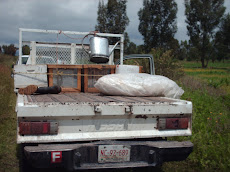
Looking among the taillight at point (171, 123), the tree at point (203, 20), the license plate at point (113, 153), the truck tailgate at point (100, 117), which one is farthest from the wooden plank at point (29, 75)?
the tree at point (203, 20)

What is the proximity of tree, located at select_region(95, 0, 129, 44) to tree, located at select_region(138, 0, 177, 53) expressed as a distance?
805 cm

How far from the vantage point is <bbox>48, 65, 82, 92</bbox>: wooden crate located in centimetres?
384

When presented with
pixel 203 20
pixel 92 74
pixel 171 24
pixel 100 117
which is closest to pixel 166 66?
pixel 92 74

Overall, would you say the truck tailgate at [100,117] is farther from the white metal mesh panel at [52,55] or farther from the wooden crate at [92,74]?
the white metal mesh panel at [52,55]

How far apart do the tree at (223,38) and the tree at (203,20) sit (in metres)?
1.88

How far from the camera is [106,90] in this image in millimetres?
3314

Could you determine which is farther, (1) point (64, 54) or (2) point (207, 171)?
(1) point (64, 54)

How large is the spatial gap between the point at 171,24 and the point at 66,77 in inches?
1058

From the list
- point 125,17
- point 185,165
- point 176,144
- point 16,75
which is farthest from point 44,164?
point 125,17

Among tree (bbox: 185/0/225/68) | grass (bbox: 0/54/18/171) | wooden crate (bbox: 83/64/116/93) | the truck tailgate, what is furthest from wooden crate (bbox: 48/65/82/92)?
tree (bbox: 185/0/225/68)

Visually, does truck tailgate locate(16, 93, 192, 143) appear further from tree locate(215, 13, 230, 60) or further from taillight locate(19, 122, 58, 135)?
tree locate(215, 13, 230, 60)

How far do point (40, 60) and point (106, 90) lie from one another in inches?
71.2

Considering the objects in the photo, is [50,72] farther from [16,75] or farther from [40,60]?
[40,60]

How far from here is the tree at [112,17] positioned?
21656 millimetres
